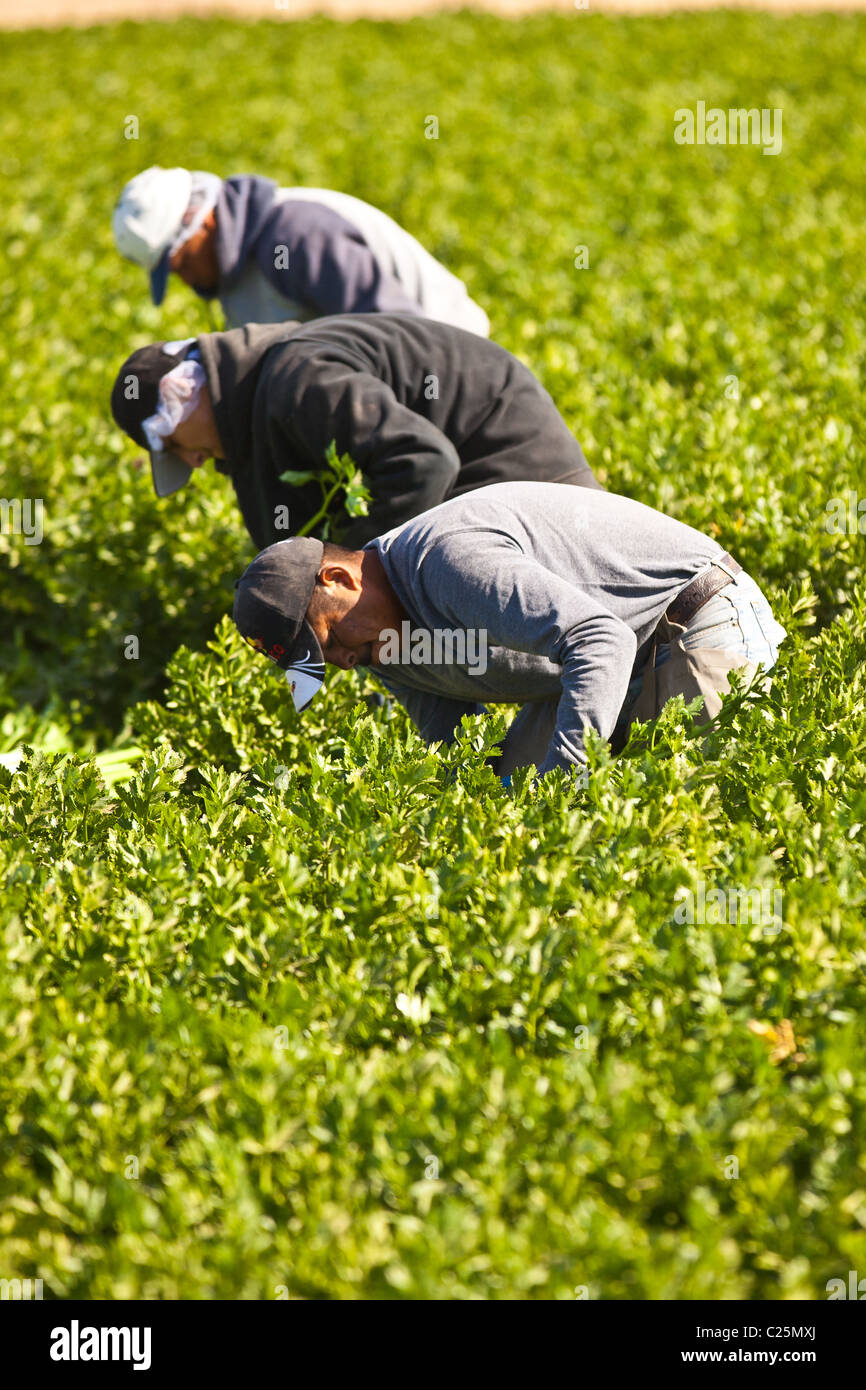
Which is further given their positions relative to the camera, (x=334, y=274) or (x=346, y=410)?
(x=334, y=274)

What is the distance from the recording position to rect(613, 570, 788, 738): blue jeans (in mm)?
3951

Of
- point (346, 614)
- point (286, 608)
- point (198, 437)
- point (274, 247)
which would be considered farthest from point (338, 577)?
point (274, 247)

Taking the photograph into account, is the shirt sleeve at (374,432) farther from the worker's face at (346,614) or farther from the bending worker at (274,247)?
the bending worker at (274,247)

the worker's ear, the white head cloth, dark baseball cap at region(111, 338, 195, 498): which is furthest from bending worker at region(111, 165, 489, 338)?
the worker's ear

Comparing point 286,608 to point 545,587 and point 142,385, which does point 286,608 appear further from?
point 142,385

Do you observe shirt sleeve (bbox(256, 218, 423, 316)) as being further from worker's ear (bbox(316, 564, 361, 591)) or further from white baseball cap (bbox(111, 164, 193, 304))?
worker's ear (bbox(316, 564, 361, 591))

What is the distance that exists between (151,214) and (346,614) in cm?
233

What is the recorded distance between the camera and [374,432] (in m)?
4.20

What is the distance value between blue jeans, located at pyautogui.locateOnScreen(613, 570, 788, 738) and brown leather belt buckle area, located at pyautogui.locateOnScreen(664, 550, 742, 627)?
0.05 feet

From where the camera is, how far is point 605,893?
11.1ft

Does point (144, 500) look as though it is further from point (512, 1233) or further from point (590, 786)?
point (512, 1233)

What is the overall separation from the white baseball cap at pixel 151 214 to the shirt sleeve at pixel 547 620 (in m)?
2.38

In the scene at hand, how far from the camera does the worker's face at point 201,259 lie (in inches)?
212

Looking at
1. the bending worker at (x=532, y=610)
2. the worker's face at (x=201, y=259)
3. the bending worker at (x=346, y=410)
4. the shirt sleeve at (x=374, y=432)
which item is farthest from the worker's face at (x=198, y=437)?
the worker's face at (x=201, y=259)
